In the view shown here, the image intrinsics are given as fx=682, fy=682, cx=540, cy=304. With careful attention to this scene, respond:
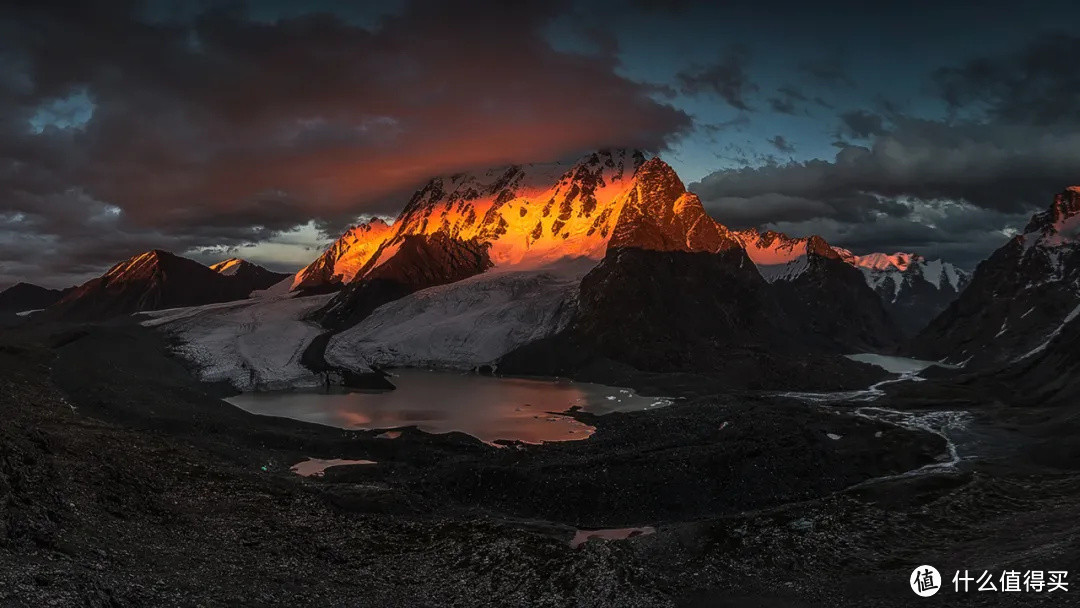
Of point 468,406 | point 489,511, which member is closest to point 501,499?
point 489,511

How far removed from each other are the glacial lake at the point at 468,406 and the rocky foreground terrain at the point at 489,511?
38.6ft

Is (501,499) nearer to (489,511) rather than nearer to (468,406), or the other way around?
(489,511)

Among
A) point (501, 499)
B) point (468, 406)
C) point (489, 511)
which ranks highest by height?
point (468, 406)

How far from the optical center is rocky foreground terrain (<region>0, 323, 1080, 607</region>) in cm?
4253

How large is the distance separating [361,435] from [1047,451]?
297ft

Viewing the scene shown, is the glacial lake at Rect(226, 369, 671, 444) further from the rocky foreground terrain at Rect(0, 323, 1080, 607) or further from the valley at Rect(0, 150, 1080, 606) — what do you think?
the rocky foreground terrain at Rect(0, 323, 1080, 607)

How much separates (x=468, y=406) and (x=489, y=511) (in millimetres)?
71001

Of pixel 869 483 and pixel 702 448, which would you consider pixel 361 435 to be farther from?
pixel 869 483

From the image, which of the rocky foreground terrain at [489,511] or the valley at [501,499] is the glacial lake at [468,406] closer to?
the valley at [501,499]

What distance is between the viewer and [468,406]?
136 metres

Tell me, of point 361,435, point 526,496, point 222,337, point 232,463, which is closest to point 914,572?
point 526,496

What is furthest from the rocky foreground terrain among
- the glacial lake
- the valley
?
the glacial lake

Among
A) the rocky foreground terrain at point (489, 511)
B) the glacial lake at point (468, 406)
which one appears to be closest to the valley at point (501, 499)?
the rocky foreground terrain at point (489, 511)

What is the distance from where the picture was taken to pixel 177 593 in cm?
3691
